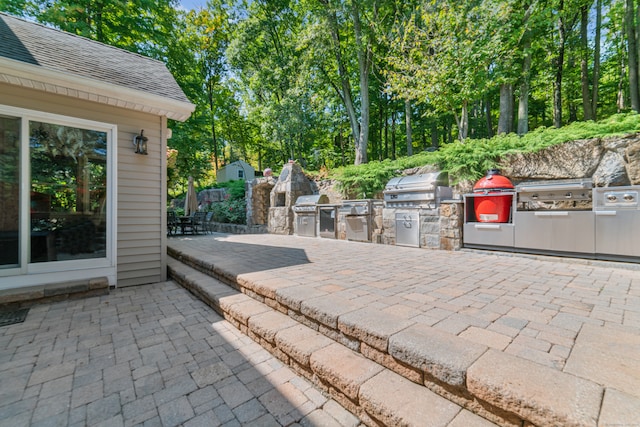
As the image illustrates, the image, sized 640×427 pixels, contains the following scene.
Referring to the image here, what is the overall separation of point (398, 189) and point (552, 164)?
9.61 feet

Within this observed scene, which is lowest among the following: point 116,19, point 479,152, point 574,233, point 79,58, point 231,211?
point 574,233

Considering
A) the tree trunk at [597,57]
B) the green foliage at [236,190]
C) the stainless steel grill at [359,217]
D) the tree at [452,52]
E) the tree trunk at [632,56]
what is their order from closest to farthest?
the stainless steel grill at [359,217], the tree at [452,52], the tree trunk at [632,56], the tree trunk at [597,57], the green foliage at [236,190]

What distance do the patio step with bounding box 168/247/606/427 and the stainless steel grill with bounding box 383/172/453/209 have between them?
12.3ft

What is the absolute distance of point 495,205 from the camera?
4484mm

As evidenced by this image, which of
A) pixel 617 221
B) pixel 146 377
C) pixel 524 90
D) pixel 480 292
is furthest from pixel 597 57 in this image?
pixel 146 377

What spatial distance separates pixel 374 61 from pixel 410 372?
504 inches

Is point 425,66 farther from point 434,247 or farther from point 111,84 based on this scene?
point 111,84

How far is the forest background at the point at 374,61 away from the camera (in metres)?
6.92

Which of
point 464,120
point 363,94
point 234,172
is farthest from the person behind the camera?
point 234,172

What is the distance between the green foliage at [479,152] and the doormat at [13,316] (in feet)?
22.5

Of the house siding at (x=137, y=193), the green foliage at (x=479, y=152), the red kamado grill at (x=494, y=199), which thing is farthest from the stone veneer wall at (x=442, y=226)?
the house siding at (x=137, y=193)

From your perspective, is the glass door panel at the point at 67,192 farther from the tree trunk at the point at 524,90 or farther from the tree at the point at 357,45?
the tree trunk at the point at 524,90

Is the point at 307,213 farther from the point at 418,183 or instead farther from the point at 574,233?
the point at 574,233

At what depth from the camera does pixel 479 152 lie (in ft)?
19.0
